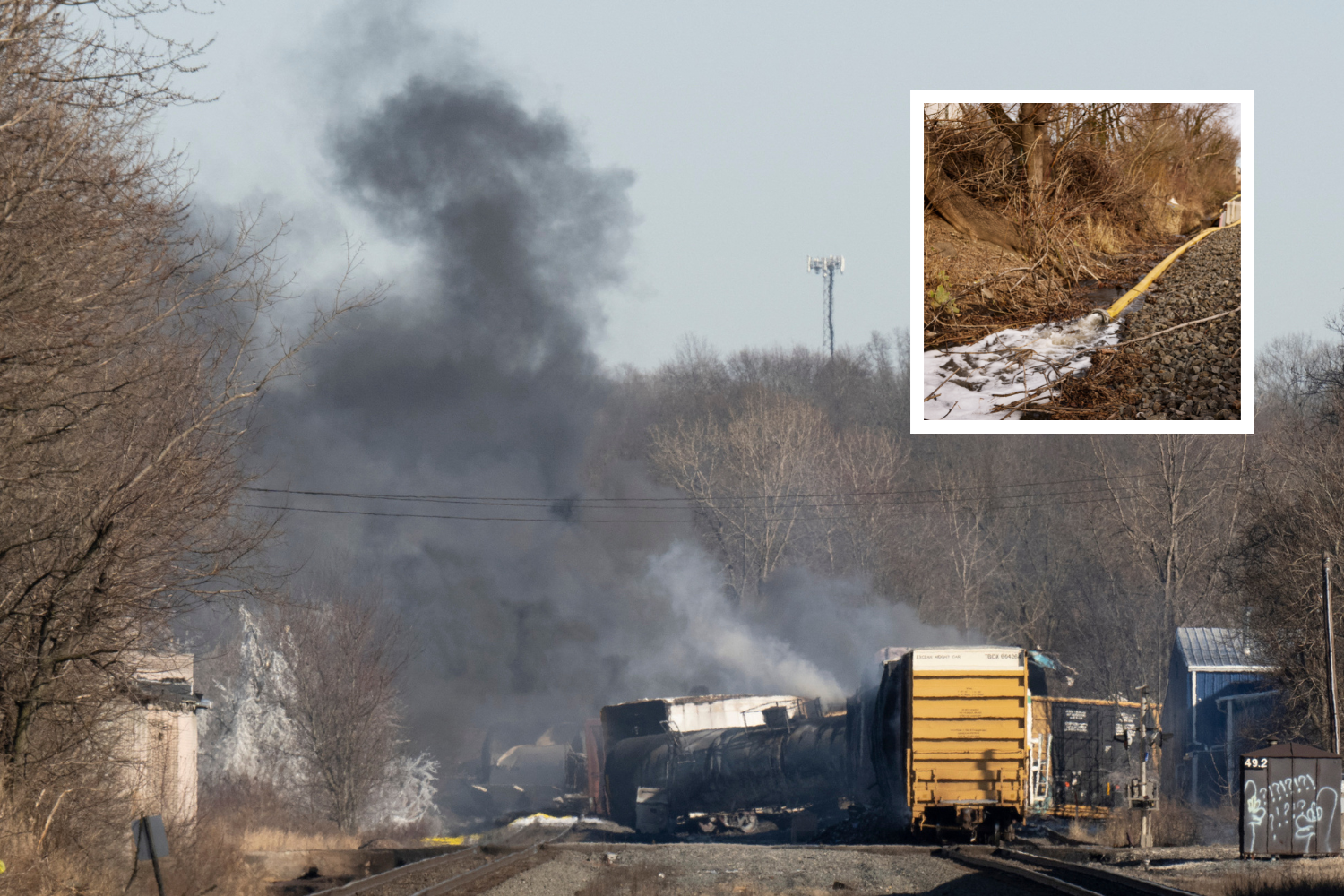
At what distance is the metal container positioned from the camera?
16641 millimetres

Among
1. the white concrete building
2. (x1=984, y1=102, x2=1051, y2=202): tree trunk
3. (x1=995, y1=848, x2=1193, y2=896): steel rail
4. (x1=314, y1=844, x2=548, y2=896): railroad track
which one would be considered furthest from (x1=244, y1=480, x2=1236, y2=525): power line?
(x1=984, y1=102, x2=1051, y2=202): tree trunk

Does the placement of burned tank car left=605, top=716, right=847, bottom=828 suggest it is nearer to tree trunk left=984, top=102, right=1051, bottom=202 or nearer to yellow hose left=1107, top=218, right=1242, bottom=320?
yellow hose left=1107, top=218, right=1242, bottom=320

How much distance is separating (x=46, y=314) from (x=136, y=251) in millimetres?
2140

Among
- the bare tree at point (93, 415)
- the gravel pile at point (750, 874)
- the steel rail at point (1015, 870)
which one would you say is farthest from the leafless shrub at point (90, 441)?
the steel rail at point (1015, 870)

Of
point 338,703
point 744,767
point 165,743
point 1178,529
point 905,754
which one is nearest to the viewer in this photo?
point 905,754

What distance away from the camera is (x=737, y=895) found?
48.2 ft

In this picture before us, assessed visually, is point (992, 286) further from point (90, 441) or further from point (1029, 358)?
point (90, 441)

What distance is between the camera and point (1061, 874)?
16062 mm

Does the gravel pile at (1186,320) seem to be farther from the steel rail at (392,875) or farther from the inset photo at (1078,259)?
the steel rail at (392,875)

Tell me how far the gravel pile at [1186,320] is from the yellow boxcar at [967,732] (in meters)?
7.32

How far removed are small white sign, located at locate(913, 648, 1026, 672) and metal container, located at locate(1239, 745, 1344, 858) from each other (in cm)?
529

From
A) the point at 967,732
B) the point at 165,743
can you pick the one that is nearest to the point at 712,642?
the point at 165,743

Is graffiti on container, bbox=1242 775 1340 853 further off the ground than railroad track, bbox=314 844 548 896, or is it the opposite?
graffiti on container, bbox=1242 775 1340 853

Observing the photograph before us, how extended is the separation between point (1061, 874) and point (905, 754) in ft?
19.5
